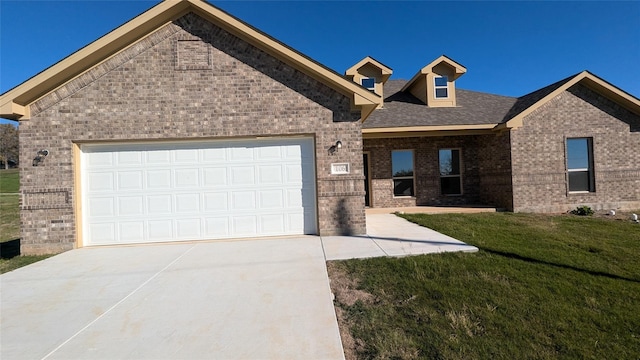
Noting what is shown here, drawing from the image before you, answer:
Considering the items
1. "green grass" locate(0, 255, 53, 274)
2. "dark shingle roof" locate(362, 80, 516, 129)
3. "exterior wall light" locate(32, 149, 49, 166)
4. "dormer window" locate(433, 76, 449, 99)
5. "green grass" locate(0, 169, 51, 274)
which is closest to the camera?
"green grass" locate(0, 255, 53, 274)

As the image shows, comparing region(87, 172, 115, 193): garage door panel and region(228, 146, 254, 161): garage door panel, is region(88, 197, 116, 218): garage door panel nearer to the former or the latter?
region(87, 172, 115, 193): garage door panel

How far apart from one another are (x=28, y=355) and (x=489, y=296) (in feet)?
17.3

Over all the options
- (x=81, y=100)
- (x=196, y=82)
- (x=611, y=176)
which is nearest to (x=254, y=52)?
(x=196, y=82)

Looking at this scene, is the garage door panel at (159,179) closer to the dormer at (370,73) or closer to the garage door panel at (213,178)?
the garage door panel at (213,178)

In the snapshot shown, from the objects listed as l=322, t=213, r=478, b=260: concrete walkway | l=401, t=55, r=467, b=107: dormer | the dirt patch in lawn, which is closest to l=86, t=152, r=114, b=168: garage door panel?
l=322, t=213, r=478, b=260: concrete walkway

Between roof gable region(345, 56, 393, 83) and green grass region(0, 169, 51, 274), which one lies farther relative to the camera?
roof gable region(345, 56, 393, 83)

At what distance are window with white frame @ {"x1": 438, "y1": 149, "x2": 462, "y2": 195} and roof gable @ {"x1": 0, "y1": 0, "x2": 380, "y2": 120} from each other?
22.5 ft

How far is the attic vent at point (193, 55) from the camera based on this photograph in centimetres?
807

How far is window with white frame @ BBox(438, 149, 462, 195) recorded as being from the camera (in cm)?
1374

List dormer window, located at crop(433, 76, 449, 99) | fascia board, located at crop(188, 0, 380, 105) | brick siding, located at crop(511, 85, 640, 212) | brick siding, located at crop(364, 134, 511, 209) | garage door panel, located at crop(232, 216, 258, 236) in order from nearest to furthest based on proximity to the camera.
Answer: fascia board, located at crop(188, 0, 380, 105) < garage door panel, located at crop(232, 216, 258, 236) < brick siding, located at crop(511, 85, 640, 212) < brick siding, located at crop(364, 134, 511, 209) < dormer window, located at crop(433, 76, 449, 99)

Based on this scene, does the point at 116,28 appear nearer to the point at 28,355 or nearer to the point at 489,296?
the point at 28,355

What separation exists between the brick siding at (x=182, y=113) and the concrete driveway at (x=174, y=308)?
5.42 feet

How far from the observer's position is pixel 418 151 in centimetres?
1362

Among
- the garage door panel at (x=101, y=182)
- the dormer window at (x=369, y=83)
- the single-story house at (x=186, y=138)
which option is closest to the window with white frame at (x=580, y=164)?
the dormer window at (x=369, y=83)
